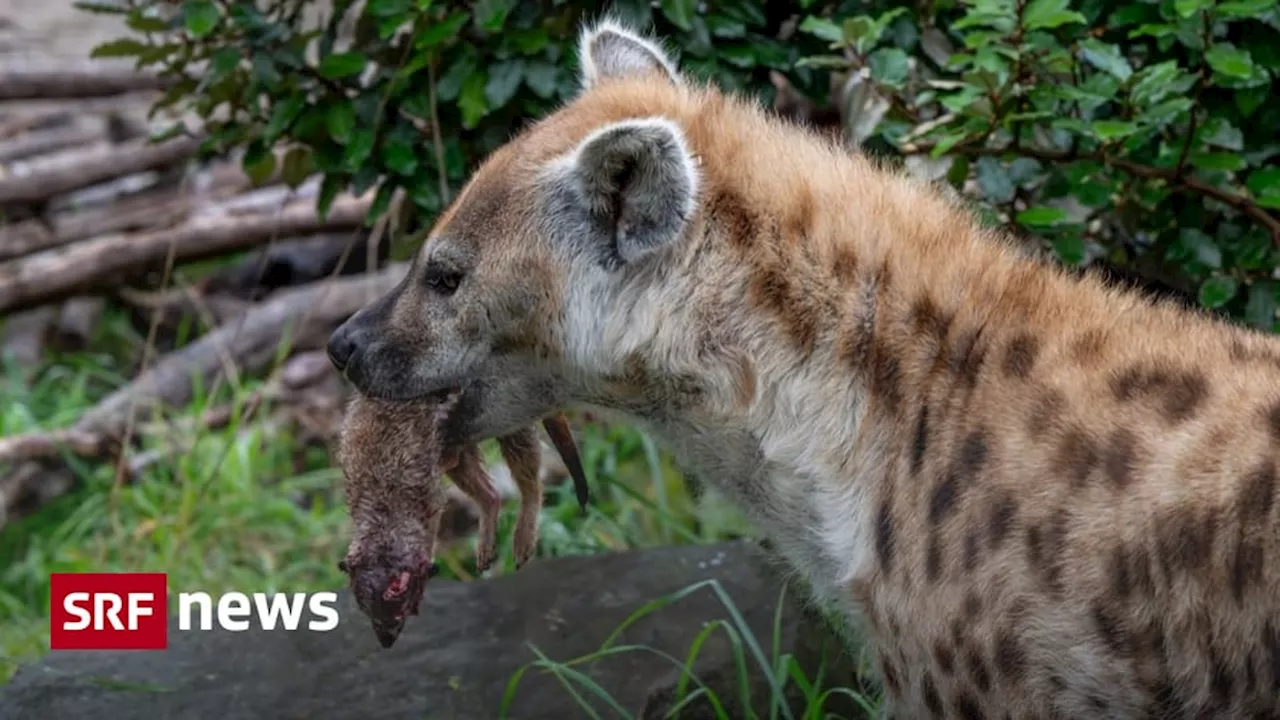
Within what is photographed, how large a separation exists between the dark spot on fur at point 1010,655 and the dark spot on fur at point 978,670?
2cm

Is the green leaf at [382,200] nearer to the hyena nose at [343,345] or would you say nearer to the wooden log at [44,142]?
the hyena nose at [343,345]

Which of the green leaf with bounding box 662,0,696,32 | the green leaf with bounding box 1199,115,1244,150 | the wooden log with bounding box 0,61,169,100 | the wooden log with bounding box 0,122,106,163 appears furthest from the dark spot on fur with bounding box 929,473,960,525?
the wooden log with bounding box 0,122,106,163

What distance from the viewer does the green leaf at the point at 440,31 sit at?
340cm

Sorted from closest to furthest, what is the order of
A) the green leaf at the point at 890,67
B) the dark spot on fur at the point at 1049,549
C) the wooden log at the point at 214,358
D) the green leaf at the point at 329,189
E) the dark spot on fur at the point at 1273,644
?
the dark spot on fur at the point at 1273,644 → the dark spot on fur at the point at 1049,549 → the green leaf at the point at 890,67 → the green leaf at the point at 329,189 → the wooden log at the point at 214,358

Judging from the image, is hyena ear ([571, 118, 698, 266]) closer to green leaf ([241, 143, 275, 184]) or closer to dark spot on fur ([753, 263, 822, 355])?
dark spot on fur ([753, 263, 822, 355])

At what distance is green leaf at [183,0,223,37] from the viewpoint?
3.61 metres

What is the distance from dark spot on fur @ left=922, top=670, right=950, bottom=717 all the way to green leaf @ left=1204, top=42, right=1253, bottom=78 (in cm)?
113

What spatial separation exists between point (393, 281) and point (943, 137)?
10.3ft

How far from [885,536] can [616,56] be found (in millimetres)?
988

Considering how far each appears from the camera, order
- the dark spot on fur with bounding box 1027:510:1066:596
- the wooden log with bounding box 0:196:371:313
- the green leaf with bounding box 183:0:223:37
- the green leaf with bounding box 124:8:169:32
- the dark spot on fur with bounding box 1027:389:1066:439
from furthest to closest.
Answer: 1. the wooden log with bounding box 0:196:371:313
2. the green leaf with bounding box 124:8:169:32
3. the green leaf with bounding box 183:0:223:37
4. the dark spot on fur with bounding box 1027:389:1066:439
5. the dark spot on fur with bounding box 1027:510:1066:596

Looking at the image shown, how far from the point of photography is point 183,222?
5.99 metres

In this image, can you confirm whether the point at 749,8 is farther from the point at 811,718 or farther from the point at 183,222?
the point at 183,222

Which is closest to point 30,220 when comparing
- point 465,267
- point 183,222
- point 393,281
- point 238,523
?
point 183,222

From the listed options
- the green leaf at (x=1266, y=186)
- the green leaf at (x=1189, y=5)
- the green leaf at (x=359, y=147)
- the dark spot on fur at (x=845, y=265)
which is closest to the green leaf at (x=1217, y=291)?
the green leaf at (x=1266, y=186)
